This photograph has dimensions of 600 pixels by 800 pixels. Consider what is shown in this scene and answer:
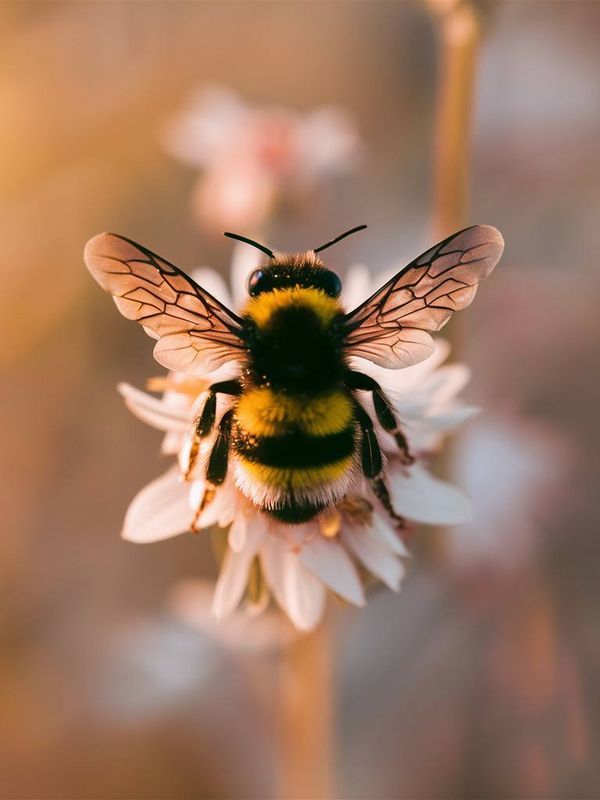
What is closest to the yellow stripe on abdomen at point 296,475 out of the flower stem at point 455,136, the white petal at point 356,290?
the white petal at point 356,290

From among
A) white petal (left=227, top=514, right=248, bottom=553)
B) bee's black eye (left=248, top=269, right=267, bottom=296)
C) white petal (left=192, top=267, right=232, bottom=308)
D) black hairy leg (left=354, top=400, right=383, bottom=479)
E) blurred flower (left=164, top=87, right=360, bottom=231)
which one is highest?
blurred flower (left=164, top=87, right=360, bottom=231)

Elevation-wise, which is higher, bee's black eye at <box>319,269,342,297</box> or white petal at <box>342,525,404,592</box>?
bee's black eye at <box>319,269,342,297</box>

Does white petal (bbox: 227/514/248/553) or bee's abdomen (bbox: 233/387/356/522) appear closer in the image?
bee's abdomen (bbox: 233/387/356/522)

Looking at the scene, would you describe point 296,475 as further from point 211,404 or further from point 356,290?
point 356,290

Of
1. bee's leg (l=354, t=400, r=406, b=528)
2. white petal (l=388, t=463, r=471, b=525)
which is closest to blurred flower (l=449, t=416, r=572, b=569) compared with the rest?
white petal (l=388, t=463, r=471, b=525)

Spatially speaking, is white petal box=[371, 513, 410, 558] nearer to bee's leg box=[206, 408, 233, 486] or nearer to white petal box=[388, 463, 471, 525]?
white petal box=[388, 463, 471, 525]

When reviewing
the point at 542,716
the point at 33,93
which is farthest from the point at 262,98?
the point at 542,716
